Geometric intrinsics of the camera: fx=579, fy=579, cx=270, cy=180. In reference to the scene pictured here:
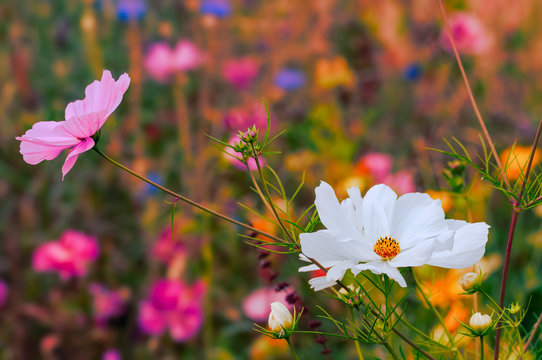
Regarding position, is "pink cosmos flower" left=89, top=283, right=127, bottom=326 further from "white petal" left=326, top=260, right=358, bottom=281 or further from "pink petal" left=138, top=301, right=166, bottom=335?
"white petal" left=326, top=260, right=358, bottom=281

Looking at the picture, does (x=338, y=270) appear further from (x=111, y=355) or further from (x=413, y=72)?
(x=413, y=72)

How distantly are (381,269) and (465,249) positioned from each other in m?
0.04

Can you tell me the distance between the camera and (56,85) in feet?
5.01

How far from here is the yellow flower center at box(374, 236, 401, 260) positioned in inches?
11.0

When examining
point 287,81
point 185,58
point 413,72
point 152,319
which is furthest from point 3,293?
point 413,72

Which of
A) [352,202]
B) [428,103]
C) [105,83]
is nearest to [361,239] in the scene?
[352,202]

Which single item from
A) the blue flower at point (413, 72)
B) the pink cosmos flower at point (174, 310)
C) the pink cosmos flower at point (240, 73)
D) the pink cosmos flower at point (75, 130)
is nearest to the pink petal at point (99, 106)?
A: the pink cosmos flower at point (75, 130)

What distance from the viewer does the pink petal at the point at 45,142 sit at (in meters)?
0.31

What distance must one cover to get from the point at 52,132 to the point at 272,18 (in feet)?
5.14

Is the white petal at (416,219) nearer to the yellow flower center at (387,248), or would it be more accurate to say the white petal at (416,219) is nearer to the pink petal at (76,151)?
the yellow flower center at (387,248)

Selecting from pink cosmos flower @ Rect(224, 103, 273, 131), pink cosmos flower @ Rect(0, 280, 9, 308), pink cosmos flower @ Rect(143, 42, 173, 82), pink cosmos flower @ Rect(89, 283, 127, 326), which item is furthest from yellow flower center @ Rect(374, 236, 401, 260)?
pink cosmos flower @ Rect(143, 42, 173, 82)

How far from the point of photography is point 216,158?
1070 mm

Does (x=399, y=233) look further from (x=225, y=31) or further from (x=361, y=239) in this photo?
(x=225, y=31)

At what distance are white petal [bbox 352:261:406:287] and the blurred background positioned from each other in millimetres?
94
